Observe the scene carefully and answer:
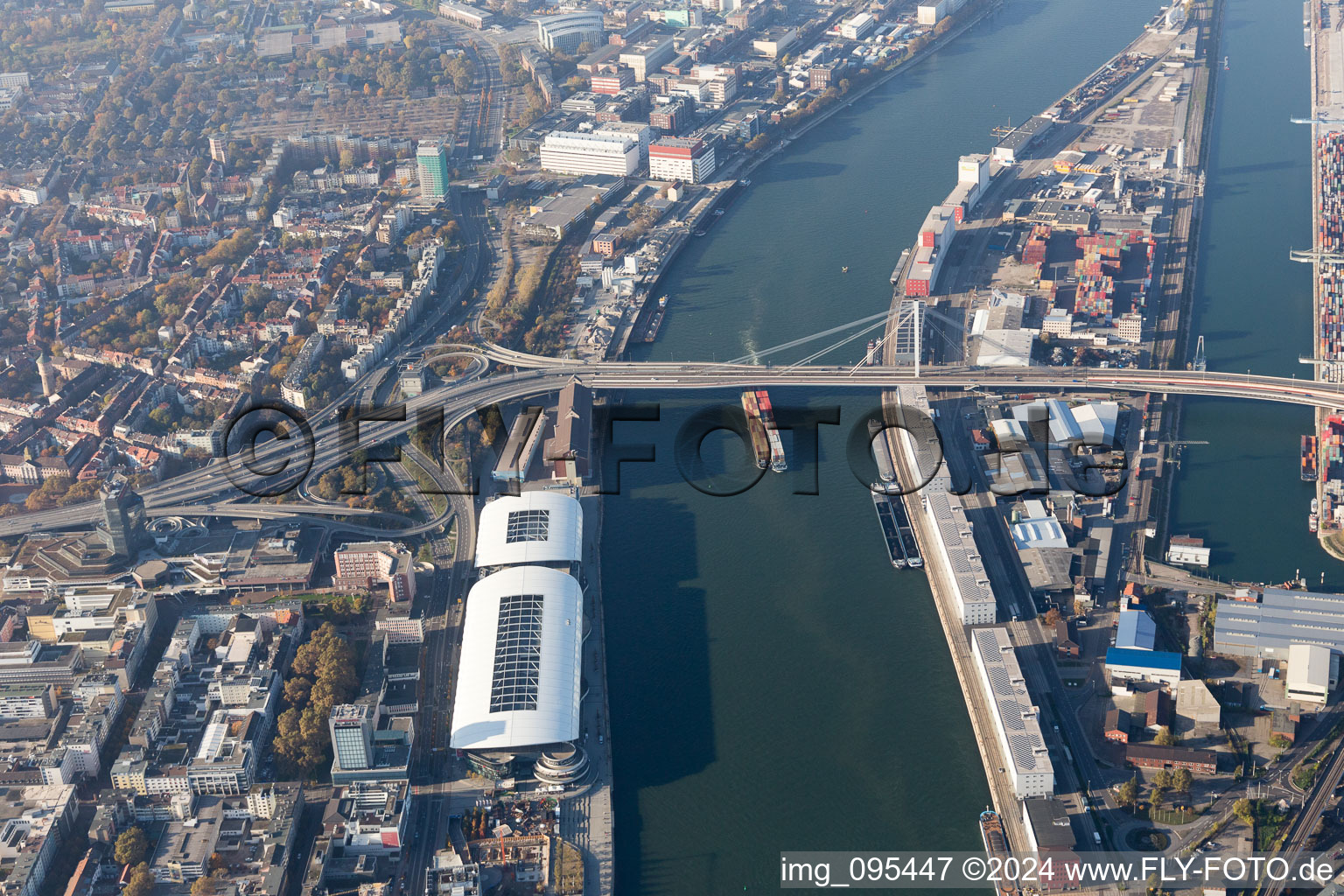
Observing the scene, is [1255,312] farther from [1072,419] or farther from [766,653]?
[766,653]

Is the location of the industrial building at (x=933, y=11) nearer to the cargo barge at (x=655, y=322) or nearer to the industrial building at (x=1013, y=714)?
the cargo barge at (x=655, y=322)

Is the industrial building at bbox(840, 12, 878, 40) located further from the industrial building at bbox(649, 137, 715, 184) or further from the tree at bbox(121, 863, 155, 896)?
the tree at bbox(121, 863, 155, 896)

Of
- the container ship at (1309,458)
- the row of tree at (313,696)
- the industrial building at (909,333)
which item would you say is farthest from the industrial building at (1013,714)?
the row of tree at (313,696)

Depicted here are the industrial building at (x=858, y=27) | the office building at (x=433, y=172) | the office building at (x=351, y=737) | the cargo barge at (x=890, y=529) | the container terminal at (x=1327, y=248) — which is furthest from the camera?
the industrial building at (x=858, y=27)

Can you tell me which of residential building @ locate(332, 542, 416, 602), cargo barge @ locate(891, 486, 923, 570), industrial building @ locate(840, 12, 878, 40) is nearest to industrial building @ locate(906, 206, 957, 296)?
cargo barge @ locate(891, 486, 923, 570)

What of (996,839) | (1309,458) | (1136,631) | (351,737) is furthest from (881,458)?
(351,737)

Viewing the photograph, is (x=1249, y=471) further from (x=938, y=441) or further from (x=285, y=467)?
(x=285, y=467)
